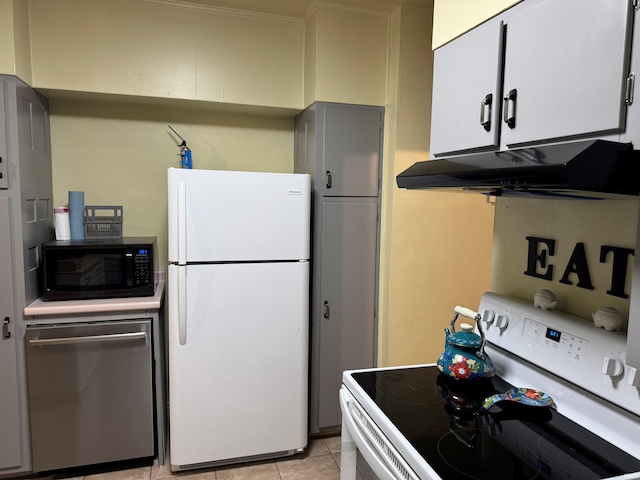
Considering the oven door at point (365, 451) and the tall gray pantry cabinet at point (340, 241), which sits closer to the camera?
the oven door at point (365, 451)

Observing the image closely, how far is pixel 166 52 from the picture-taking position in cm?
248

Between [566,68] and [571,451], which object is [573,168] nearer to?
[566,68]

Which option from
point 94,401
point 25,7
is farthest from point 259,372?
point 25,7

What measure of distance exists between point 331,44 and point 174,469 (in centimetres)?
245

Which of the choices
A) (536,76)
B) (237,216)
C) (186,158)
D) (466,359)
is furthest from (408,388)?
(186,158)

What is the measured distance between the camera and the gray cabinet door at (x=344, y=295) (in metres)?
2.63

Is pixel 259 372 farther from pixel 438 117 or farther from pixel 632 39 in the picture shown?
pixel 632 39

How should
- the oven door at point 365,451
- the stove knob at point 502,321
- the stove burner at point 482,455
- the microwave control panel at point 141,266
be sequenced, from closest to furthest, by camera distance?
1. the stove burner at point 482,455
2. the oven door at point 365,451
3. the stove knob at point 502,321
4. the microwave control panel at point 141,266

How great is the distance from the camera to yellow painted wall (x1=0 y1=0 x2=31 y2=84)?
6.64 ft

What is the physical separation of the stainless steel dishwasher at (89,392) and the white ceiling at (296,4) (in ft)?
5.84

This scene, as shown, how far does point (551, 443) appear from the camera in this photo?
1.18 m

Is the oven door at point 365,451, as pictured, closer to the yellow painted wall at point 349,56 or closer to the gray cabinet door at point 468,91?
the gray cabinet door at point 468,91

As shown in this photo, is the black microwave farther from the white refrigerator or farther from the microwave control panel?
the white refrigerator

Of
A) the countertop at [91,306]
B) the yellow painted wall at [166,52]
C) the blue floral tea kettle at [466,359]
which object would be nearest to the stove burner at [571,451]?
the blue floral tea kettle at [466,359]
